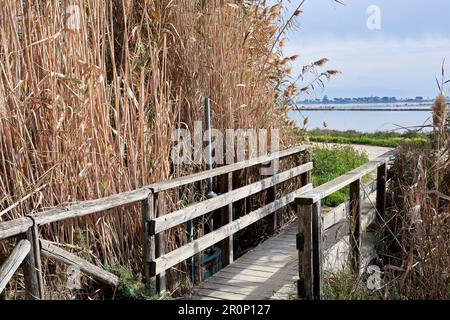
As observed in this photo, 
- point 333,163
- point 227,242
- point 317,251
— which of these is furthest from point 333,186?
point 333,163

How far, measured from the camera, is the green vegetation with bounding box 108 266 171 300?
3.04 m

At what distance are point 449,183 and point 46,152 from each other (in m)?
2.72

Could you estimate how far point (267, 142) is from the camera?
5.29 meters

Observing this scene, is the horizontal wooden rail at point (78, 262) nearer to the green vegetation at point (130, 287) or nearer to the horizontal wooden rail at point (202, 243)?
the green vegetation at point (130, 287)

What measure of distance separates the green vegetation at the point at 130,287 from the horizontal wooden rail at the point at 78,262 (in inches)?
2.2

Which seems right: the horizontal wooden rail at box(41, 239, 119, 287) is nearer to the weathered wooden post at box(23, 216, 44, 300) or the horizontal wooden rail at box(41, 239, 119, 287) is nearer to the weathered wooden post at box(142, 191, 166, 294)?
the weathered wooden post at box(23, 216, 44, 300)

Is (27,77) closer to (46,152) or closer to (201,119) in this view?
(46,152)

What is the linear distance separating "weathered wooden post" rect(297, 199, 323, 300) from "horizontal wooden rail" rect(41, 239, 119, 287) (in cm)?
108

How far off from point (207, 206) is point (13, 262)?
167cm

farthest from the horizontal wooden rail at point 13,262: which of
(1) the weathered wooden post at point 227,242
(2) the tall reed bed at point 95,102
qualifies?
(1) the weathered wooden post at point 227,242

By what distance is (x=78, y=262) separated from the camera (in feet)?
9.08

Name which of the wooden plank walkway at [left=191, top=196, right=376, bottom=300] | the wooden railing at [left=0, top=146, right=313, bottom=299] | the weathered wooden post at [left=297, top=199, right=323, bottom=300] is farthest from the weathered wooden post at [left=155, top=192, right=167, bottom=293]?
the weathered wooden post at [left=297, top=199, right=323, bottom=300]

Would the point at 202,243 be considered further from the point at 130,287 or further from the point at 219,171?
the point at 130,287
